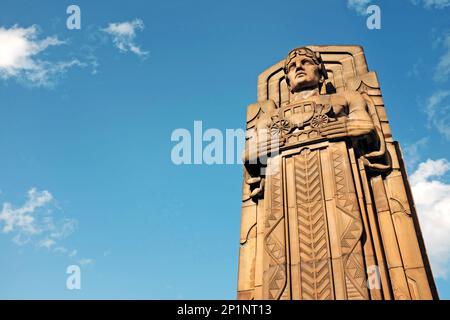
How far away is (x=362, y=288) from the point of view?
7.95 metres

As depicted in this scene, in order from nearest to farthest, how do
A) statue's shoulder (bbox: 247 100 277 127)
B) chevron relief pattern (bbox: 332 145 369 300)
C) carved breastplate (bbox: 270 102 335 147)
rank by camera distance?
chevron relief pattern (bbox: 332 145 369 300) < carved breastplate (bbox: 270 102 335 147) < statue's shoulder (bbox: 247 100 277 127)

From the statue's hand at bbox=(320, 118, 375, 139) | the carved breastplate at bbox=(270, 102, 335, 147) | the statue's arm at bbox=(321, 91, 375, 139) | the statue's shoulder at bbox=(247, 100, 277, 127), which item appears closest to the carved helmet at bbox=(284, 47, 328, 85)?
the statue's shoulder at bbox=(247, 100, 277, 127)

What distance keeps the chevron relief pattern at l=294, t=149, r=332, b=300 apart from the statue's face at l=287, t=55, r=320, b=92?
3.30 m

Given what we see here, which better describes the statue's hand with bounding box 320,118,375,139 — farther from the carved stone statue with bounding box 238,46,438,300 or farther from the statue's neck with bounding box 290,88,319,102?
the statue's neck with bounding box 290,88,319,102

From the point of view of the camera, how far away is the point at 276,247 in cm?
945

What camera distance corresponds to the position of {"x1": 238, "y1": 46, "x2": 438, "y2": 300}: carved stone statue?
8.59 m

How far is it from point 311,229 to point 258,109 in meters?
7.09

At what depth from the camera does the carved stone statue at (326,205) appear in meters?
8.59

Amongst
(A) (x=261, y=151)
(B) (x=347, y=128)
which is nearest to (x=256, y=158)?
(A) (x=261, y=151)

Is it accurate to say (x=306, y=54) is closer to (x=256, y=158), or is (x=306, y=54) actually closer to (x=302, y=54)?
(x=302, y=54)
